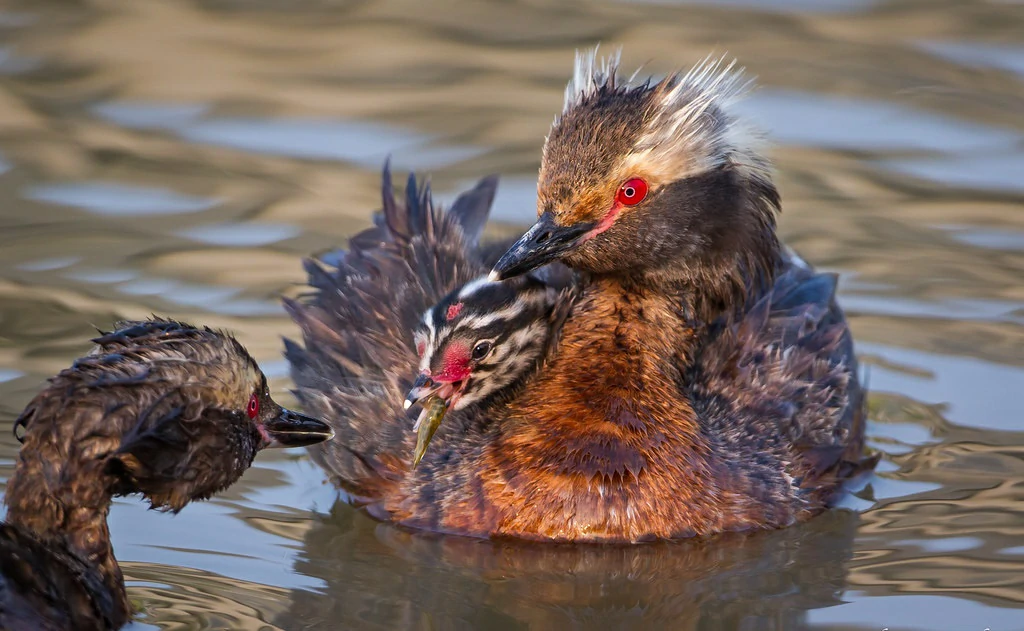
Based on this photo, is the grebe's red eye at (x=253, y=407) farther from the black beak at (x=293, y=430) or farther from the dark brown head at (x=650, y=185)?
the dark brown head at (x=650, y=185)

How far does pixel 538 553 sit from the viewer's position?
7152 millimetres

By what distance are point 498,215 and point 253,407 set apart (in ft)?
12.9

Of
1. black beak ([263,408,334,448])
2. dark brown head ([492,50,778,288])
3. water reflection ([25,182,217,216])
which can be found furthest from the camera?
water reflection ([25,182,217,216])

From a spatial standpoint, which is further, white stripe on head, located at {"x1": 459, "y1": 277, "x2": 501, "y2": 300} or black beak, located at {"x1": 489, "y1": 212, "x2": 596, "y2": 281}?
white stripe on head, located at {"x1": 459, "y1": 277, "x2": 501, "y2": 300}

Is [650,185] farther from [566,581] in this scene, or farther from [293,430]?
[293,430]

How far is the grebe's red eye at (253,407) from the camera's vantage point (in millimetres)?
6562

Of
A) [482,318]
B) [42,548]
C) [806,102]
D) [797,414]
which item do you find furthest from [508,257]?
[806,102]

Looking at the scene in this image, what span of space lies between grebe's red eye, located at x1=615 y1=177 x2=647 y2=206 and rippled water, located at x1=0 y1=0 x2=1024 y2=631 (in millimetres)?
1417

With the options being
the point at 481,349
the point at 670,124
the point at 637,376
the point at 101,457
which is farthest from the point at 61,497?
the point at 670,124

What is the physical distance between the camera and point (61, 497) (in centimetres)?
602

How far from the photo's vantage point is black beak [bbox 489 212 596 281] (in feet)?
22.9

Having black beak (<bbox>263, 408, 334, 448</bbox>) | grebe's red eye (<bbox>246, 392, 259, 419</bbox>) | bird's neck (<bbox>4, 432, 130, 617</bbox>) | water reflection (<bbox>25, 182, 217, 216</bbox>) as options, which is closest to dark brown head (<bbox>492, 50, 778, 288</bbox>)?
black beak (<bbox>263, 408, 334, 448</bbox>)

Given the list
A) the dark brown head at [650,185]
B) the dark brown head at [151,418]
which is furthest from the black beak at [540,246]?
the dark brown head at [151,418]

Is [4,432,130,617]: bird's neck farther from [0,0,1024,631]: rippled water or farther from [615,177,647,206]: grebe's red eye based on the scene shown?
[615,177,647,206]: grebe's red eye
